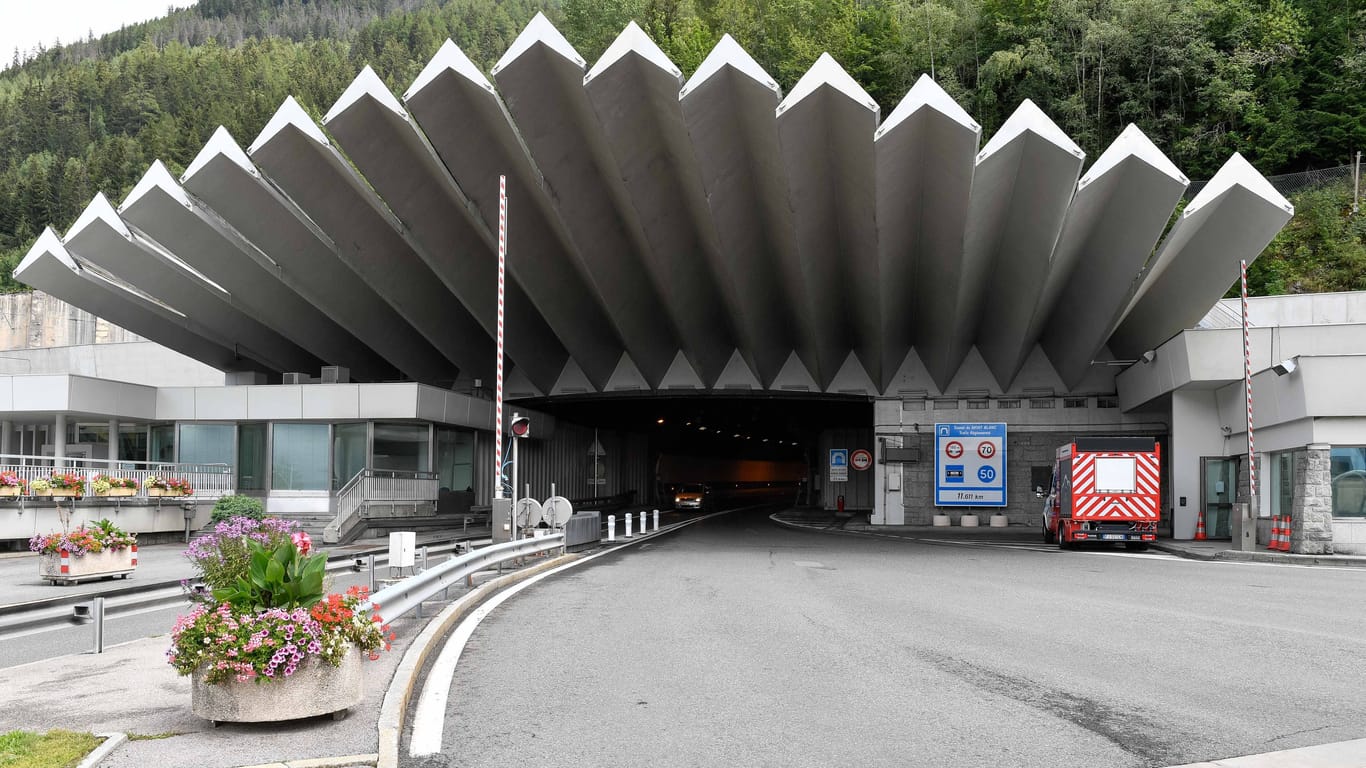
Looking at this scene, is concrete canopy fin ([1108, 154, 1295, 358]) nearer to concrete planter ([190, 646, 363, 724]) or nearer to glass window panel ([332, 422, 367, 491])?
glass window panel ([332, 422, 367, 491])

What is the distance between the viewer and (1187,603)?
14.4 metres

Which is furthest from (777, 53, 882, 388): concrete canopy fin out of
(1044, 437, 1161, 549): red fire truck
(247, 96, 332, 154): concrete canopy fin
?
(247, 96, 332, 154): concrete canopy fin

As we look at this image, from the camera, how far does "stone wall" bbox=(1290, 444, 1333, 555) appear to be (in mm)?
23203

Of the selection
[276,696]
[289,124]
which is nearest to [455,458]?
[289,124]

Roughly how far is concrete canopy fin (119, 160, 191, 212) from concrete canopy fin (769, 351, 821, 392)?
72.1 ft

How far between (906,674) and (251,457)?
107ft

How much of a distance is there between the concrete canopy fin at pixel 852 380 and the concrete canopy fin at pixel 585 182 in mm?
7071

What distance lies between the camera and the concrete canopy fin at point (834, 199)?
26.1 meters

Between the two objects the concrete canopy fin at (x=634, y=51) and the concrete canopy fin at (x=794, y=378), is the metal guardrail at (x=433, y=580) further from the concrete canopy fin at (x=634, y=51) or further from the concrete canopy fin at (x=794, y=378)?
the concrete canopy fin at (x=794, y=378)

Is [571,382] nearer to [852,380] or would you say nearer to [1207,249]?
[852,380]

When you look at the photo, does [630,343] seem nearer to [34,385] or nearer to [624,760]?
[34,385]

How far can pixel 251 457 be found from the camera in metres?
37.2

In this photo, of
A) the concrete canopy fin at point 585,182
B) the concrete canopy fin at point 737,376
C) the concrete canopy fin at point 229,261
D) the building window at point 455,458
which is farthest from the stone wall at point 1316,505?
the concrete canopy fin at point 229,261

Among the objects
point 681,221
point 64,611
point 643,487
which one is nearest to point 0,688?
point 64,611
